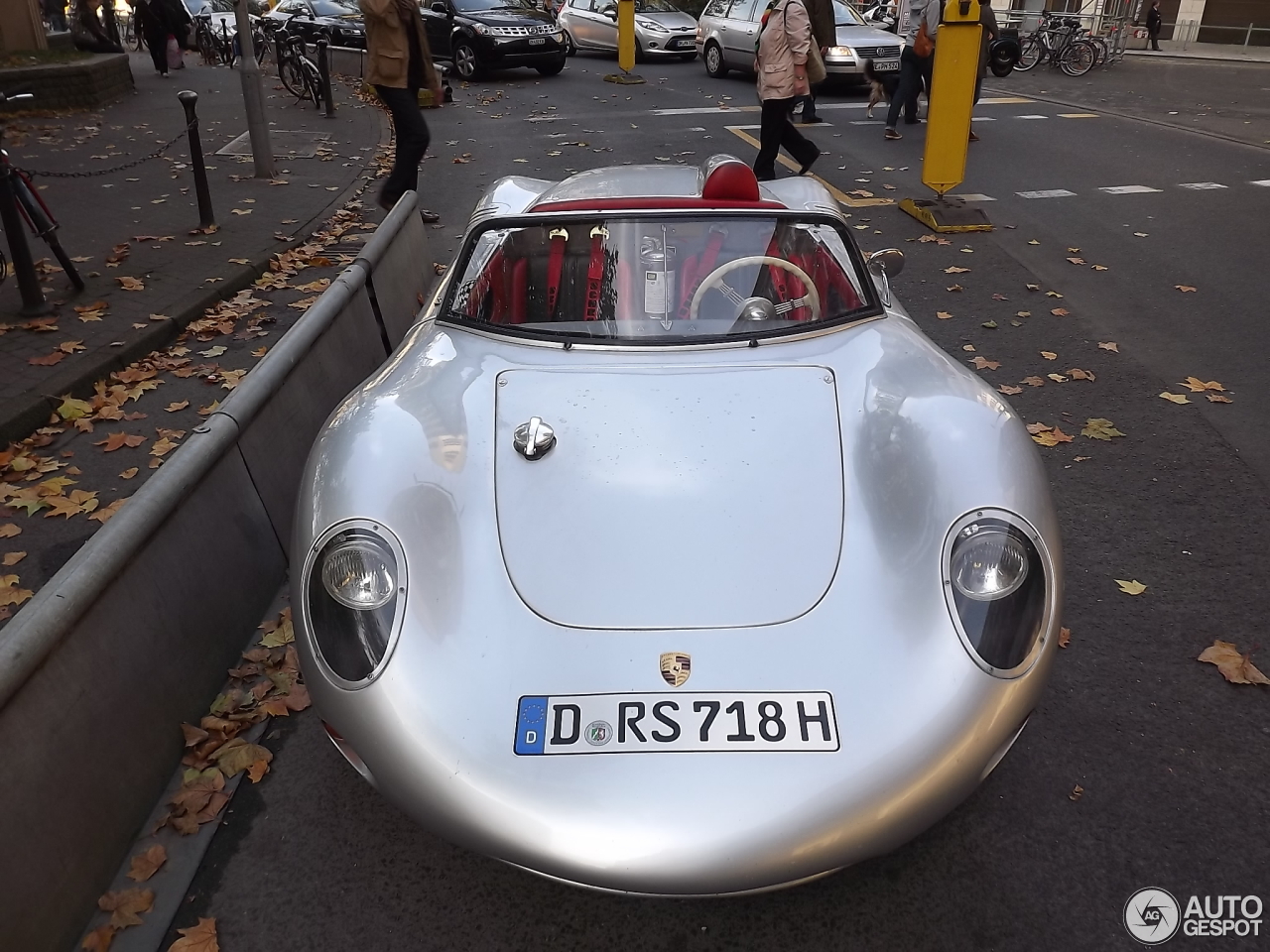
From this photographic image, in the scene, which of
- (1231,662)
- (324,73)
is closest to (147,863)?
(1231,662)

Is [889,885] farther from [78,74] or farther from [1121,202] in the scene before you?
[78,74]

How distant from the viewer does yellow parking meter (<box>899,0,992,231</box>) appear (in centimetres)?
757

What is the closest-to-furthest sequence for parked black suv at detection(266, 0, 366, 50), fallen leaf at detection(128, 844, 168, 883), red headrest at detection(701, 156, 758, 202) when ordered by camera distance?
fallen leaf at detection(128, 844, 168, 883)
red headrest at detection(701, 156, 758, 202)
parked black suv at detection(266, 0, 366, 50)

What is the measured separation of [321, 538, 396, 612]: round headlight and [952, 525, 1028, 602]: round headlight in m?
1.35

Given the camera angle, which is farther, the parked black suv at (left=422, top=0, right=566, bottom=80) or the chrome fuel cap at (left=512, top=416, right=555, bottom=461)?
the parked black suv at (left=422, top=0, right=566, bottom=80)

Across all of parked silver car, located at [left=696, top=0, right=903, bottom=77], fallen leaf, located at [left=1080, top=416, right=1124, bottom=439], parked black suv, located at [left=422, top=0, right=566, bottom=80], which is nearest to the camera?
fallen leaf, located at [left=1080, top=416, right=1124, bottom=439]

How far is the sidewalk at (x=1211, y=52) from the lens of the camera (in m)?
25.5

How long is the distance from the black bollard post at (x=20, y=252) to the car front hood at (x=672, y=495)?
437 centimetres

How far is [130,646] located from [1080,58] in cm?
2197

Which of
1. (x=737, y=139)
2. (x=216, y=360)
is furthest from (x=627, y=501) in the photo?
(x=737, y=139)

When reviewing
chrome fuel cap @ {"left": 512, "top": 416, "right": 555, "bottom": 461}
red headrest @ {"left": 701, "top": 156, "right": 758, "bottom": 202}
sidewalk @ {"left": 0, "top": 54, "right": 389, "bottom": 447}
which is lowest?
sidewalk @ {"left": 0, "top": 54, "right": 389, "bottom": 447}

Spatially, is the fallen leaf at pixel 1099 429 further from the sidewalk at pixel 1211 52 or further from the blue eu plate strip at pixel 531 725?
the sidewalk at pixel 1211 52

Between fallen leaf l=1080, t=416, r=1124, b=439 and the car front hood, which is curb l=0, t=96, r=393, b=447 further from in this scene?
fallen leaf l=1080, t=416, r=1124, b=439

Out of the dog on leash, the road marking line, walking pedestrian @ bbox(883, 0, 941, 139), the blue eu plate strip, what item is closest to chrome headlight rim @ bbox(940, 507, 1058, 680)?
the blue eu plate strip
